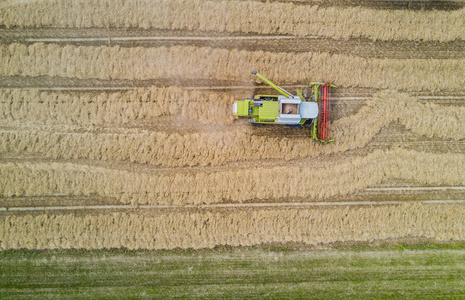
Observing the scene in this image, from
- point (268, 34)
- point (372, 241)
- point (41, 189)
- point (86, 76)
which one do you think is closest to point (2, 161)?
point (41, 189)

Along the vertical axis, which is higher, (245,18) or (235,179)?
(245,18)

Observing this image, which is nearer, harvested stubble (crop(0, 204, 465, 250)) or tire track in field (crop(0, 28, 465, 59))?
harvested stubble (crop(0, 204, 465, 250))

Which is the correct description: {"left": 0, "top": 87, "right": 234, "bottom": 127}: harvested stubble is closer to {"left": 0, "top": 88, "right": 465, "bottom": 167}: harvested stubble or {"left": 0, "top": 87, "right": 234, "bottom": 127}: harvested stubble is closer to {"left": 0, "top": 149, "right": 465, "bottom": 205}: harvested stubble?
{"left": 0, "top": 88, "right": 465, "bottom": 167}: harvested stubble

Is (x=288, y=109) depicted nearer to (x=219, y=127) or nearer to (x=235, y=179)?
(x=219, y=127)

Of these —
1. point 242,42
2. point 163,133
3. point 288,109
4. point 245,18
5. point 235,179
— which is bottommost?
point 235,179

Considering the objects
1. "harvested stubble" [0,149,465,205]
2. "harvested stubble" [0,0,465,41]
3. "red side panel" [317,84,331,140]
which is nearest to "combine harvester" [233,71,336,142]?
"red side panel" [317,84,331,140]

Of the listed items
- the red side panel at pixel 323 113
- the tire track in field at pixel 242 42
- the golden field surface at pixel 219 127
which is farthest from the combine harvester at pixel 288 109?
the tire track in field at pixel 242 42

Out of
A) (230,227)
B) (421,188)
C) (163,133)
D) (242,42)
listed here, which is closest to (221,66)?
(242,42)
